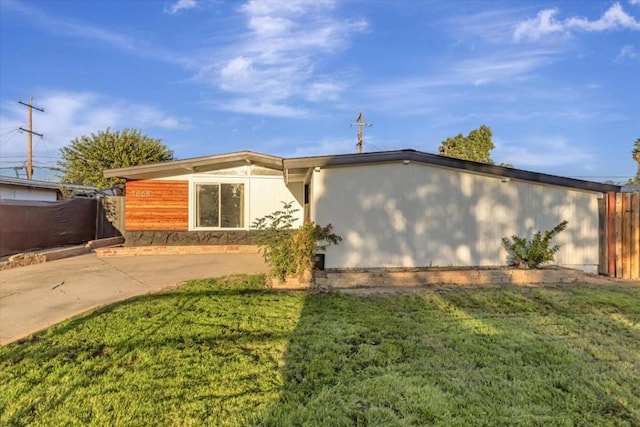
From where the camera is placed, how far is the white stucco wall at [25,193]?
580 inches

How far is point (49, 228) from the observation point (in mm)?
10602

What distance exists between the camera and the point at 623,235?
6.91 meters

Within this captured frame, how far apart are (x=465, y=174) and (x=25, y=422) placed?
23.8ft

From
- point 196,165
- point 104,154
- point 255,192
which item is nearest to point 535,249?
point 255,192

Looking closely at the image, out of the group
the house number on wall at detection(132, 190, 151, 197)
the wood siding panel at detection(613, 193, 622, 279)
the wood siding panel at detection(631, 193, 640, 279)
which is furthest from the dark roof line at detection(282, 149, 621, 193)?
the house number on wall at detection(132, 190, 151, 197)

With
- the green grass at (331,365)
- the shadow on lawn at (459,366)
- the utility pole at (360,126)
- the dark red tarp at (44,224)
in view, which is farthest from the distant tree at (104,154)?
the shadow on lawn at (459,366)

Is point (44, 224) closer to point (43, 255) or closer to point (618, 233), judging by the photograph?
point (43, 255)

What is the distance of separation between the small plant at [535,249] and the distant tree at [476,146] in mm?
19703

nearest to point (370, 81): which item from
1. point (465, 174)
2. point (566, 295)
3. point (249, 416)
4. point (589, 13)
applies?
point (589, 13)

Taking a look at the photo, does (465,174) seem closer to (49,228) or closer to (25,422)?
(25,422)

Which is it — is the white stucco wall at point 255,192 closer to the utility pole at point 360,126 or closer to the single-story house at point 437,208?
the single-story house at point 437,208

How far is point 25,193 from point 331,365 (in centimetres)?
1837

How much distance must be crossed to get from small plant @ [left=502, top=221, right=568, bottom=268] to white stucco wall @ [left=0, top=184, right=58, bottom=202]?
1664 centimetres

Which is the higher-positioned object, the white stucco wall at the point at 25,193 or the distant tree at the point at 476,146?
the distant tree at the point at 476,146
